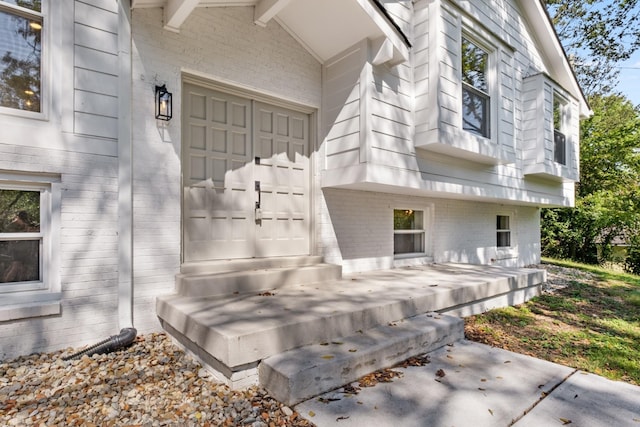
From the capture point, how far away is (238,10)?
438 cm

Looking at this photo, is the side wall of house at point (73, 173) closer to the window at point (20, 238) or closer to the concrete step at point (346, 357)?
the window at point (20, 238)

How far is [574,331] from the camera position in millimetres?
4586

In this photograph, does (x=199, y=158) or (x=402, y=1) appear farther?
(x=402, y=1)

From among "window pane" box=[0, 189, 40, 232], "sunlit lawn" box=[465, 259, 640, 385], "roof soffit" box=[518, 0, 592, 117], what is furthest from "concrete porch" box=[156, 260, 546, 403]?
"roof soffit" box=[518, 0, 592, 117]

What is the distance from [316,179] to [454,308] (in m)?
2.63

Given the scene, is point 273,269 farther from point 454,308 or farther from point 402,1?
point 402,1

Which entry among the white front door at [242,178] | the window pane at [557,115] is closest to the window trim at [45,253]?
the white front door at [242,178]

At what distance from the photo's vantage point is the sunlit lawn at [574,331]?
11.8ft

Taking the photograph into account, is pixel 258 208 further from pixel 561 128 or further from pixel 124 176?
pixel 561 128

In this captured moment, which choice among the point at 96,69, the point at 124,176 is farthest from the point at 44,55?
the point at 124,176

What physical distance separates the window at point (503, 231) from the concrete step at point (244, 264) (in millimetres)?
6548

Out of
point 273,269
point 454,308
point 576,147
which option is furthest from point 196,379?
point 576,147

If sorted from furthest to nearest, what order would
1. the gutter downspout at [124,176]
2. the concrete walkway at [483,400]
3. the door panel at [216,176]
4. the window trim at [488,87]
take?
the window trim at [488,87]
the door panel at [216,176]
the gutter downspout at [124,176]
the concrete walkway at [483,400]

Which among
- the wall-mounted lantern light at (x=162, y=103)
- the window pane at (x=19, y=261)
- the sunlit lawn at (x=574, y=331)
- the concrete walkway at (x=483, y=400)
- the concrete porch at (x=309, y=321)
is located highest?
the wall-mounted lantern light at (x=162, y=103)
